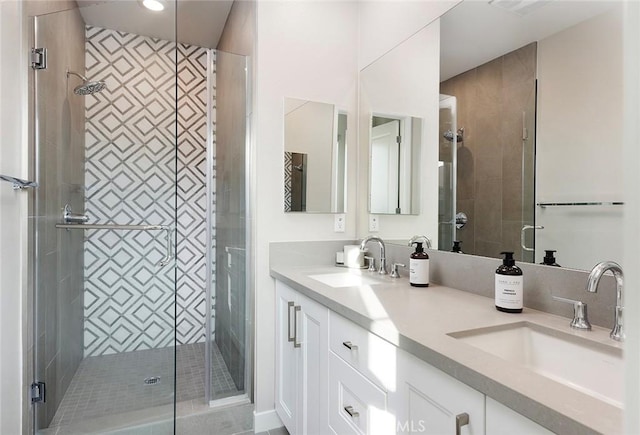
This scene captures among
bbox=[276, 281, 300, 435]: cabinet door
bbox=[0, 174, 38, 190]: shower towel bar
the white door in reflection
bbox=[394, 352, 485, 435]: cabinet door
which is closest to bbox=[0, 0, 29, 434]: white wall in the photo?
bbox=[0, 174, 38, 190]: shower towel bar

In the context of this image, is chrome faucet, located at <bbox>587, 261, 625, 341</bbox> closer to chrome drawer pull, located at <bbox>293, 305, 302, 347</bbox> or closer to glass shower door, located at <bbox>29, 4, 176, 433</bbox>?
chrome drawer pull, located at <bbox>293, 305, 302, 347</bbox>

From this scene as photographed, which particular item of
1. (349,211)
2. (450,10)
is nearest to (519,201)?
(450,10)

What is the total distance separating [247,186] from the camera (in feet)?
6.61

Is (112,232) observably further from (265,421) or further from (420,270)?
(420,270)

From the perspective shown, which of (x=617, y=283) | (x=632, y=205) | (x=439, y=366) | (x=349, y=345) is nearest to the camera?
(x=632, y=205)

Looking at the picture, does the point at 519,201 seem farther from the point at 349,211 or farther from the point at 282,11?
the point at 282,11

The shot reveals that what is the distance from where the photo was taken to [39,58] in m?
1.66

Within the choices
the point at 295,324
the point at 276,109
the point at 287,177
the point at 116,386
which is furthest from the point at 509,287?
the point at 116,386

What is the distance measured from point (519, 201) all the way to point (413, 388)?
2.52ft

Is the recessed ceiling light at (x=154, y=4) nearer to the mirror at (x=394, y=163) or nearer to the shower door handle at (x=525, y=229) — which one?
the mirror at (x=394, y=163)

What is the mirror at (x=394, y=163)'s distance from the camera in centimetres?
180

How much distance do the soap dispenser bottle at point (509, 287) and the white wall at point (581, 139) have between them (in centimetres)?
12

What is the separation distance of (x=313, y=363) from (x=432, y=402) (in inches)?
28.4

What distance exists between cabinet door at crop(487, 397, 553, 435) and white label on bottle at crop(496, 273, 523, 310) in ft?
Result: 1.67
